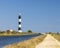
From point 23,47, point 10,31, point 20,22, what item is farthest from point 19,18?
point 23,47

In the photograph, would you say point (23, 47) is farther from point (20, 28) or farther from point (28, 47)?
point (20, 28)

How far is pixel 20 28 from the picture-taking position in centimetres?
15500

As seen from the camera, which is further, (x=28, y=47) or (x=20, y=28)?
(x=20, y=28)

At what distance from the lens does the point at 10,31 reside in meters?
198

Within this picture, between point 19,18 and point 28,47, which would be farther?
point 19,18

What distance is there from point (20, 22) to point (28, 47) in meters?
123

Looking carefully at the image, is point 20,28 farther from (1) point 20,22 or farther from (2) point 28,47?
(2) point 28,47

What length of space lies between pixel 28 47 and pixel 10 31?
548ft

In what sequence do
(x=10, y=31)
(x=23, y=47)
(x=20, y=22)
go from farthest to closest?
1. (x=10, y=31)
2. (x=20, y=22)
3. (x=23, y=47)

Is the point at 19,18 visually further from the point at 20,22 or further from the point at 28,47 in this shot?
the point at 28,47

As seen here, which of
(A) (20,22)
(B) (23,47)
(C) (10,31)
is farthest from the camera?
(C) (10,31)

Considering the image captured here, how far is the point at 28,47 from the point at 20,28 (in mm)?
123917

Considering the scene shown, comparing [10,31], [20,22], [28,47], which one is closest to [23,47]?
[28,47]

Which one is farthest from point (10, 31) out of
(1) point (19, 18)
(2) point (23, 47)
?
(2) point (23, 47)
